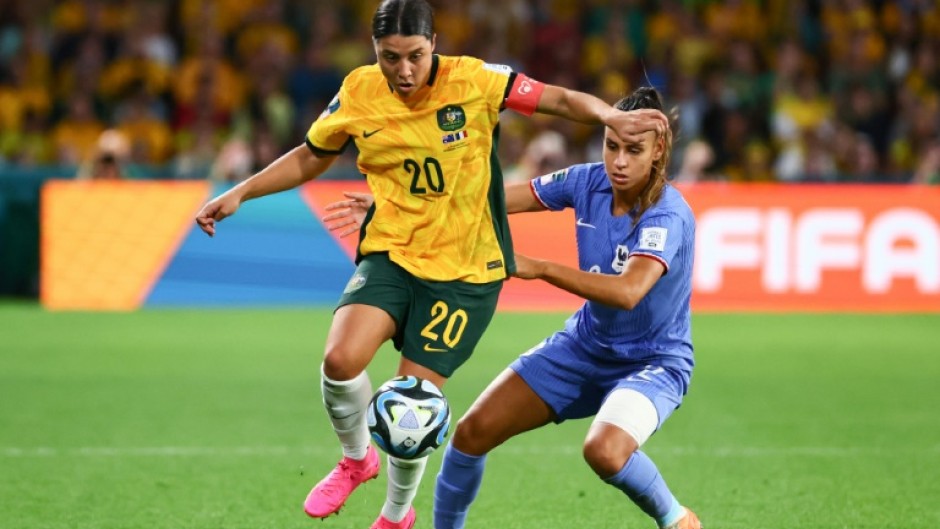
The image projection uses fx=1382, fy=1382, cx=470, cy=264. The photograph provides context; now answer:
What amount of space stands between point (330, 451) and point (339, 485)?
198 centimetres

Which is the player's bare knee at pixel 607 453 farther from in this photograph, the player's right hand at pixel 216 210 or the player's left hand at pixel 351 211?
the player's right hand at pixel 216 210

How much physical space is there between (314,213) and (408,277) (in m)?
7.82

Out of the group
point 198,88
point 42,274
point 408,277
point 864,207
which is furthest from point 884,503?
point 198,88

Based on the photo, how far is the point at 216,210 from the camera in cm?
523

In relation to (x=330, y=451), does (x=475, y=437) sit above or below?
above

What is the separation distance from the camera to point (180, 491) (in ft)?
20.6

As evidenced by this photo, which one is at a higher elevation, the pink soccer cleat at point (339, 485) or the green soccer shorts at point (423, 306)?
the green soccer shorts at point (423, 306)

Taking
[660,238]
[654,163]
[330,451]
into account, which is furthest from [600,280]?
[330,451]

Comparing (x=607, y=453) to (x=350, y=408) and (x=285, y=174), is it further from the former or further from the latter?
(x=285, y=174)

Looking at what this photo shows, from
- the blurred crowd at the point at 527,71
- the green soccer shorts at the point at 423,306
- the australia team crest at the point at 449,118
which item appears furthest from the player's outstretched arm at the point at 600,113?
the blurred crowd at the point at 527,71

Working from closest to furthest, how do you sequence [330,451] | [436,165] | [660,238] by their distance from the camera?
[660,238] < [436,165] < [330,451]

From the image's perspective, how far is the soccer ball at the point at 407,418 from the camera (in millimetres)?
4770

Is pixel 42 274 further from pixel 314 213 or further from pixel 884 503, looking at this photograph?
pixel 884 503

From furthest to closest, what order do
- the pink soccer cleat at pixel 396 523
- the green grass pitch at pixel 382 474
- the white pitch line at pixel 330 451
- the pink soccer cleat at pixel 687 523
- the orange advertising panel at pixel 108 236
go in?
1. the orange advertising panel at pixel 108 236
2. the white pitch line at pixel 330 451
3. the green grass pitch at pixel 382 474
4. the pink soccer cleat at pixel 396 523
5. the pink soccer cleat at pixel 687 523
